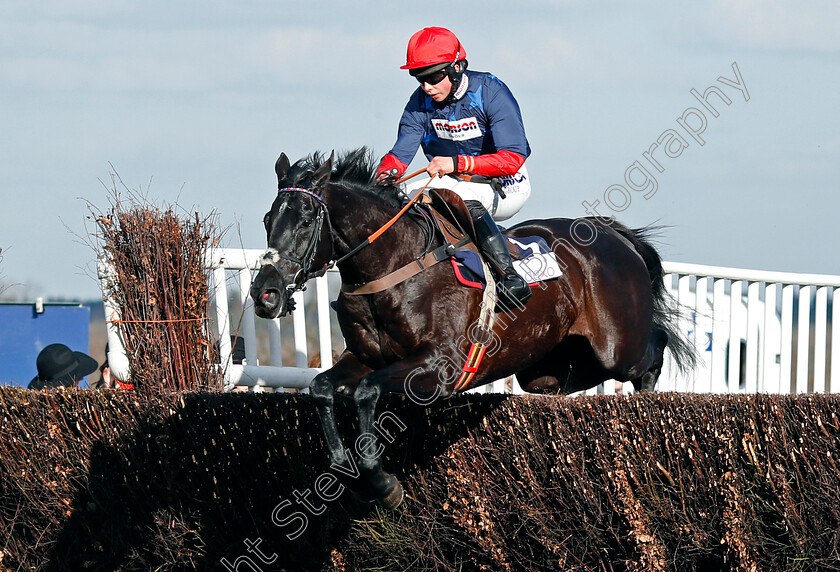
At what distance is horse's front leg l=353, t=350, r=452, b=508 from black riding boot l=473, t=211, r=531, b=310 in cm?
57

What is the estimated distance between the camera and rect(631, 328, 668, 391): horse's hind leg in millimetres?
5777

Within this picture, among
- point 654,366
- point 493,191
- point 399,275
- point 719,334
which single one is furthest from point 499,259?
point 719,334

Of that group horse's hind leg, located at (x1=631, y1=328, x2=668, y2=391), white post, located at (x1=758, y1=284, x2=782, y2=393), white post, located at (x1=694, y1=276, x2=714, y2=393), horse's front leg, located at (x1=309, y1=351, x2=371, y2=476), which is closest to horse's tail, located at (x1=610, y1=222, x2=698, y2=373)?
horse's hind leg, located at (x1=631, y1=328, x2=668, y2=391)

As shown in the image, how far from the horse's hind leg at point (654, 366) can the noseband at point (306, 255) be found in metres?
2.45

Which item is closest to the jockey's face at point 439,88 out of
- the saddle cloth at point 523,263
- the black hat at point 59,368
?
the saddle cloth at point 523,263

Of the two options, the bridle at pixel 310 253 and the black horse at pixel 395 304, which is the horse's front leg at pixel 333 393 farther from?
the bridle at pixel 310 253

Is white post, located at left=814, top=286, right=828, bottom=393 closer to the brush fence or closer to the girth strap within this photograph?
the brush fence

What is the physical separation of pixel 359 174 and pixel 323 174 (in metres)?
0.37

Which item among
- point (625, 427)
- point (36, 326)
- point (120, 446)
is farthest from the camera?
point (36, 326)

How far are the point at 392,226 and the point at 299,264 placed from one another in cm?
65

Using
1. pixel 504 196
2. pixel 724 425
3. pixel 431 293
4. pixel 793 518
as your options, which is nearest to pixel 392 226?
pixel 431 293

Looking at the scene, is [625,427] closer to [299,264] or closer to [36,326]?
[299,264]

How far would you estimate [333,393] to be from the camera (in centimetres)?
406

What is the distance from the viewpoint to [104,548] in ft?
17.3
